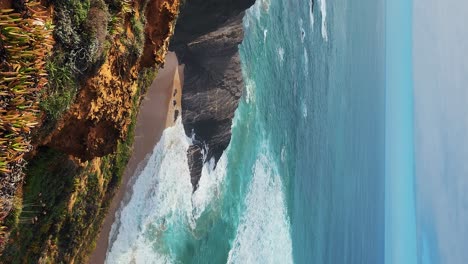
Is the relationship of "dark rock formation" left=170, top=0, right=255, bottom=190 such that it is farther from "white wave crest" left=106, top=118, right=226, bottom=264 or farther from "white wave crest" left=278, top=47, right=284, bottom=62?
"white wave crest" left=278, top=47, right=284, bottom=62

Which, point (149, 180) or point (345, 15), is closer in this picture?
point (149, 180)

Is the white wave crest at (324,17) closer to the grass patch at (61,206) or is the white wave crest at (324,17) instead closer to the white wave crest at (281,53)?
the white wave crest at (281,53)

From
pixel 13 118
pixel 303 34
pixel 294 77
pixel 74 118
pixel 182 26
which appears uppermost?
pixel 303 34

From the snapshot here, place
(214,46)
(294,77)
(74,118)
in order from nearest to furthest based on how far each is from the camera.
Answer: (74,118), (214,46), (294,77)

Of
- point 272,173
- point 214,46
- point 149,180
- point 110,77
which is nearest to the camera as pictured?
point 110,77

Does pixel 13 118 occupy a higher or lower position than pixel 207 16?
lower

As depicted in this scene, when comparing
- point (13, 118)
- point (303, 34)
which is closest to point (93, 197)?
point (13, 118)

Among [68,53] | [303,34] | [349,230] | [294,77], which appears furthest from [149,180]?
[349,230]

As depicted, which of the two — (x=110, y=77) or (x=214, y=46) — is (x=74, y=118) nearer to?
(x=110, y=77)
